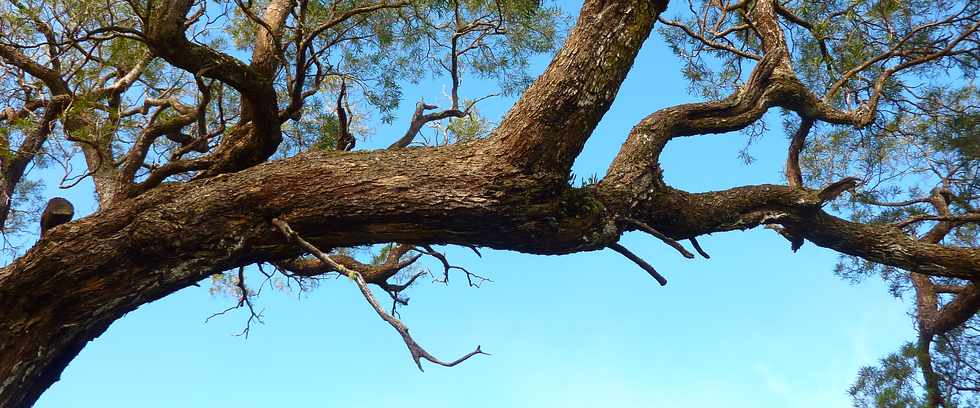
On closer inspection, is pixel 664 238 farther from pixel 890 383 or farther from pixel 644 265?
pixel 890 383

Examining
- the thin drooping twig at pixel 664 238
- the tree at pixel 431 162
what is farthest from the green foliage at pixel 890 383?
the thin drooping twig at pixel 664 238

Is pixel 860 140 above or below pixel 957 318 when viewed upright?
above

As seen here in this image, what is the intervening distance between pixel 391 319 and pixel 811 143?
18.0 feet

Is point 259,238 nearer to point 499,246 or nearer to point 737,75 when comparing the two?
point 499,246

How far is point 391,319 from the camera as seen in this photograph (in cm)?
211

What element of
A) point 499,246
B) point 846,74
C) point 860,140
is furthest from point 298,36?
point 860,140

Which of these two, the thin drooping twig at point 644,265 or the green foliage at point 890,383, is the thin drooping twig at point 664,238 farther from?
the green foliage at point 890,383

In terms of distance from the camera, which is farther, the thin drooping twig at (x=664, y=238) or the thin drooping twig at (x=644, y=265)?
the thin drooping twig at (x=644, y=265)

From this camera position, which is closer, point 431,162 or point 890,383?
point 431,162

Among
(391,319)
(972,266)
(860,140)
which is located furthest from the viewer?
(860,140)

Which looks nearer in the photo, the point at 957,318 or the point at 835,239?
the point at 835,239

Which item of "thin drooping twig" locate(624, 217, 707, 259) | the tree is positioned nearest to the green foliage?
the tree

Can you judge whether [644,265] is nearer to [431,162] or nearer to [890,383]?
[431,162]

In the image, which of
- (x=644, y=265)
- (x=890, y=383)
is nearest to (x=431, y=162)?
(x=644, y=265)
